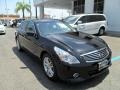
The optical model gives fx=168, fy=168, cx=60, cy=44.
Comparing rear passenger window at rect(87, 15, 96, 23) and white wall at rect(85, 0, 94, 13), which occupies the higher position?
white wall at rect(85, 0, 94, 13)

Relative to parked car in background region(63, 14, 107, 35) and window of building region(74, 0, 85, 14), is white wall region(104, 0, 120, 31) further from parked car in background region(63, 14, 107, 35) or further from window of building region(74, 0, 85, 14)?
window of building region(74, 0, 85, 14)

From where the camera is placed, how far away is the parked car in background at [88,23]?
450 inches

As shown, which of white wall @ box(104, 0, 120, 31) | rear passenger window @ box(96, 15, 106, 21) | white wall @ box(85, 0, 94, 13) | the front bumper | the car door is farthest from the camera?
white wall @ box(85, 0, 94, 13)

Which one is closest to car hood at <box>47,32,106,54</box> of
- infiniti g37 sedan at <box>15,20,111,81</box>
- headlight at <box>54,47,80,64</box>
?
infiniti g37 sedan at <box>15,20,111,81</box>

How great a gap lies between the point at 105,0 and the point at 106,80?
13737mm

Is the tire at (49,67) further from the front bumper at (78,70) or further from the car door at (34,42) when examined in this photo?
the car door at (34,42)

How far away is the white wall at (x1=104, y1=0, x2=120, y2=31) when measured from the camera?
49.9 feet

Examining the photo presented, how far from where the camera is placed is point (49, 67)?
446 cm

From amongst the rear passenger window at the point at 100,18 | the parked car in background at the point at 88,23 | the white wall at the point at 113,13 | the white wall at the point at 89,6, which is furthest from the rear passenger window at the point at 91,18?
the white wall at the point at 89,6

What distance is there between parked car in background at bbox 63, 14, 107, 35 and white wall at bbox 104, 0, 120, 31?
2671mm

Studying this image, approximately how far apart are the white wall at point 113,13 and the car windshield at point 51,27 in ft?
35.0

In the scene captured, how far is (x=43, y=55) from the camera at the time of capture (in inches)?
188

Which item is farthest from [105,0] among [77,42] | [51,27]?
[77,42]

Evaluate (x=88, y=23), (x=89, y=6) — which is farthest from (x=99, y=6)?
(x=88, y=23)
